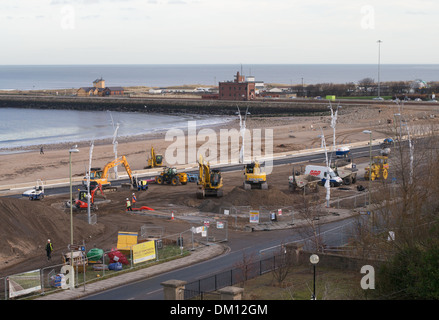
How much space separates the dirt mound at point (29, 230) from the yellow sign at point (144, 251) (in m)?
5.92

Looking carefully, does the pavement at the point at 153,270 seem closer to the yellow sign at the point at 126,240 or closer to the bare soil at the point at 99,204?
the bare soil at the point at 99,204

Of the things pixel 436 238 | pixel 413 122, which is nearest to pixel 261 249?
pixel 436 238

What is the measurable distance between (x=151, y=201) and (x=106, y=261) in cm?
1775

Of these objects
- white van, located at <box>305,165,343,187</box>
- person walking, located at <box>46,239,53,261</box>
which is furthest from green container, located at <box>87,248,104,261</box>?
white van, located at <box>305,165,343,187</box>

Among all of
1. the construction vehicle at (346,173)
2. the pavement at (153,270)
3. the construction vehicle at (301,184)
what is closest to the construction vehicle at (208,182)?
the construction vehicle at (301,184)

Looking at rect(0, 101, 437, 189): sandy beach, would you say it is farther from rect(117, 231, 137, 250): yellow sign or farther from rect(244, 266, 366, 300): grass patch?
rect(244, 266, 366, 300): grass patch

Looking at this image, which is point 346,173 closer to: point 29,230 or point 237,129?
point 29,230

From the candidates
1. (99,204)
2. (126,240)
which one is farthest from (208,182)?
(126,240)

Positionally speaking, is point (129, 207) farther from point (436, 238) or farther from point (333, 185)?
point (436, 238)

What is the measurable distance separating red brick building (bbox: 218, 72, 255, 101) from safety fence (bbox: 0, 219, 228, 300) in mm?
130808

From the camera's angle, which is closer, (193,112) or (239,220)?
(239,220)

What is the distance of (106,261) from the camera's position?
33.1 meters

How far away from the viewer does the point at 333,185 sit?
184 feet
